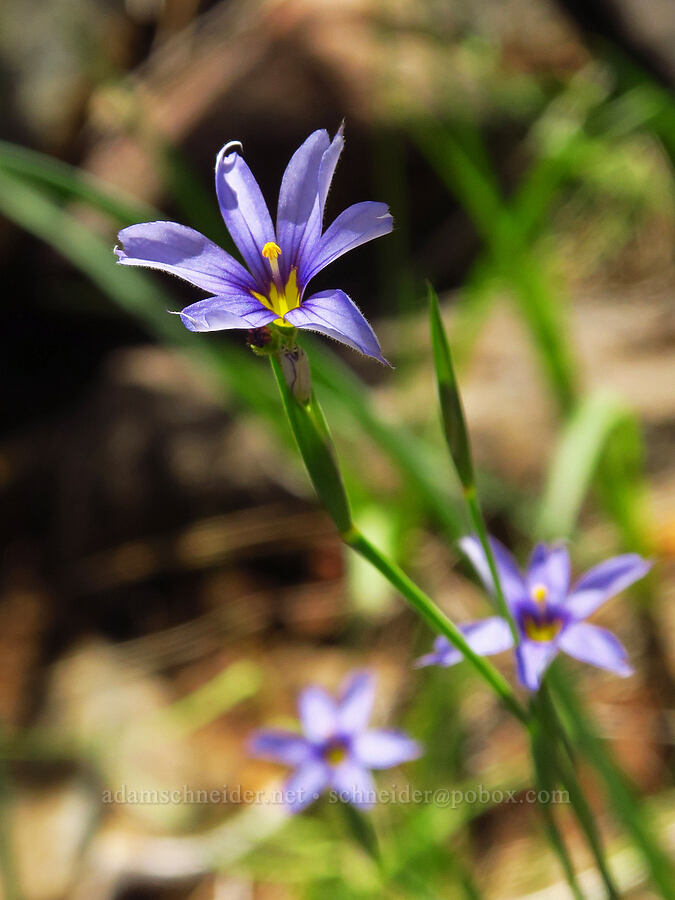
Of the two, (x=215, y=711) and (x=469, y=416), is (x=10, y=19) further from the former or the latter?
(x=215, y=711)

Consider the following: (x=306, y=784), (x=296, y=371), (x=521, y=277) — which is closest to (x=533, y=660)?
(x=296, y=371)

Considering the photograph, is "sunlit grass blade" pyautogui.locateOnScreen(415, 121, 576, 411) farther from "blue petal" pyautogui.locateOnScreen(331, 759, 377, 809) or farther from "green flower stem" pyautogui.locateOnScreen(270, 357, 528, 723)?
"green flower stem" pyautogui.locateOnScreen(270, 357, 528, 723)

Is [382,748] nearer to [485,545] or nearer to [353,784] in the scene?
[353,784]

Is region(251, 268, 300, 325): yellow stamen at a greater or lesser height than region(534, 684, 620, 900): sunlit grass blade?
greater

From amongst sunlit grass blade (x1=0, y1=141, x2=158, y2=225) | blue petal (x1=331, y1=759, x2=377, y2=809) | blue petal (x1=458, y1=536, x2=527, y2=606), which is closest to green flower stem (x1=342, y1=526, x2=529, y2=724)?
blue petal (x1=458, y1=536, x2=527, y2=606)

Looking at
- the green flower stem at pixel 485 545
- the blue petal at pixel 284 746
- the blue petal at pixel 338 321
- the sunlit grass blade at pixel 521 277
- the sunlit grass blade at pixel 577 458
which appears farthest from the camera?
the sunlit grass blade at pixel 521 277

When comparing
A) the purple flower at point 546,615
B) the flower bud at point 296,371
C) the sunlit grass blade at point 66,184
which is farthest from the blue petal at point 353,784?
the sunlit grass blade at point 66,184

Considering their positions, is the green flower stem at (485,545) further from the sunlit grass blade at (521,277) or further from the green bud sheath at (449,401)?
the sunlit grass blade at (521,277)
